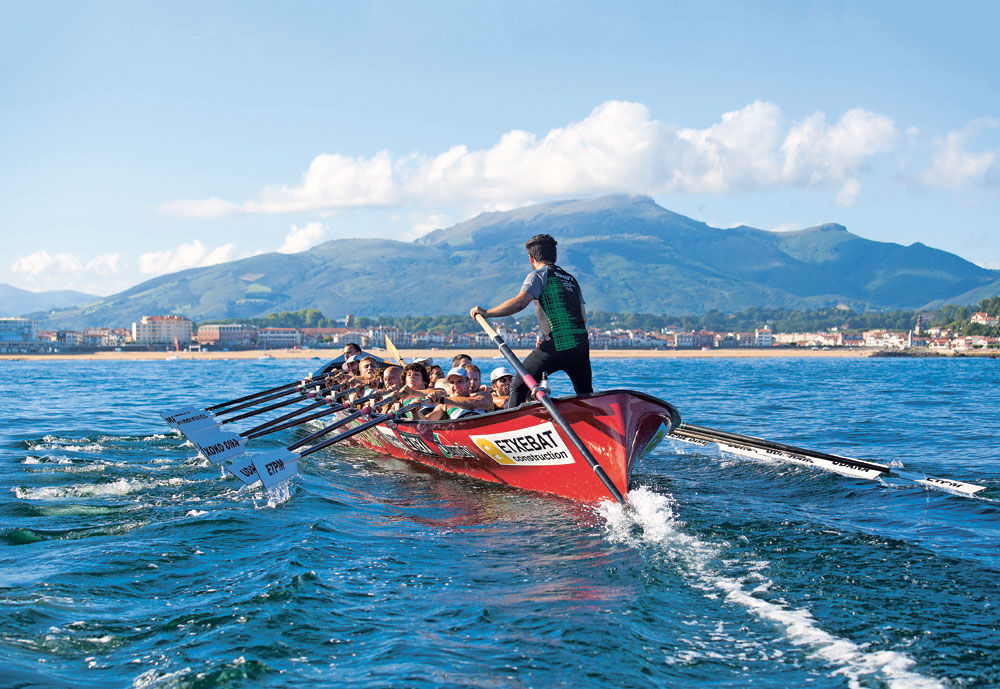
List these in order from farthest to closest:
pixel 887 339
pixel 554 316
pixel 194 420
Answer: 1. pixel 887 339
2. pixel 194 420
3. pixel 554 316

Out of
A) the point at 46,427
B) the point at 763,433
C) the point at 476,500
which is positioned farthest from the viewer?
the point at 46,427

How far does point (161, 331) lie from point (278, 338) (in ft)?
78.3

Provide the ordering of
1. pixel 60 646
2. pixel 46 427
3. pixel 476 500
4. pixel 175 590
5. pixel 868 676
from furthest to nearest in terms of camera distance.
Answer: pixel 46 427
pixel 476 500
pixel 175 590
pixel 60 646
pixel 868 676

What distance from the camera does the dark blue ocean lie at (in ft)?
16.1

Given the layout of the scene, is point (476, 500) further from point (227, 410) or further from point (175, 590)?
point (227, 410)

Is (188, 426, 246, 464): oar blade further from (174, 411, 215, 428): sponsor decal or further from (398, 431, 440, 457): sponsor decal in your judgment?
(398, 431, 440, 457): sponsor decal

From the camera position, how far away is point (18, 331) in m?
150

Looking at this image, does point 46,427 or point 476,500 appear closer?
point 476,500

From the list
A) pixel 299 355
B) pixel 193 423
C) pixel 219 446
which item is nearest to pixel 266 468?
pixel 219 446

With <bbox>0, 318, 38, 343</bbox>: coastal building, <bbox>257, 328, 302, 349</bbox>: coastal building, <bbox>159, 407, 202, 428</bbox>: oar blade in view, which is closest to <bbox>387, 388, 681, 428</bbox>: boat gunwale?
<bbox>159, 407, 202, 428</bbox>: oar blade

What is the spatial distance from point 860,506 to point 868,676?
197 inches

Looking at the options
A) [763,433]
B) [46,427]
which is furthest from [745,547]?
[46,427]

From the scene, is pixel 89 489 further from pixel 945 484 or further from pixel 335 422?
pixel 945 484

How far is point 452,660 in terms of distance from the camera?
5.00 meters
